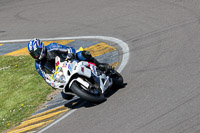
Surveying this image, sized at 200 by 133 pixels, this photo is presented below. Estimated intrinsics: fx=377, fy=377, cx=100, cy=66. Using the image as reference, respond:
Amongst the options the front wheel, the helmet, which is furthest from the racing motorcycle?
the helmet

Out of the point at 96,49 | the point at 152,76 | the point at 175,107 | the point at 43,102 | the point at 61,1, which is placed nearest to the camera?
the point at 175,107

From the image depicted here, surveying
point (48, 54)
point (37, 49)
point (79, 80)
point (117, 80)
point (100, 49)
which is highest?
point (37, 49)

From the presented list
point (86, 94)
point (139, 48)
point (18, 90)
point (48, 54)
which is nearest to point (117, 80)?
point (86, 94)

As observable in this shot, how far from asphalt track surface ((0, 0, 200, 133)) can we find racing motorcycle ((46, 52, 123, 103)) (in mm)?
408

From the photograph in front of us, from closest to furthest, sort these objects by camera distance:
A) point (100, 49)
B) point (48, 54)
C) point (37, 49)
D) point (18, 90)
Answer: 1. point (37, 49)
2. point (48, 54)
3. point (18, 90)
4. point (100, 49)

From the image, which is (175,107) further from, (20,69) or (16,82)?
(20,69)

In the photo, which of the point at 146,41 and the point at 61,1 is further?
the point at 61,1

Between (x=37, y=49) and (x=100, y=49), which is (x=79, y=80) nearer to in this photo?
(x=37, y=49)

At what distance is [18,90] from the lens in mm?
11586

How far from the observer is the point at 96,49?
42.7 ft

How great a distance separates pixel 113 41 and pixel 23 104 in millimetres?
4299

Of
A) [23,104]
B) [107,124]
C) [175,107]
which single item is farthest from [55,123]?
[175,107]

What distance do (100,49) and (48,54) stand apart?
4.33 metres

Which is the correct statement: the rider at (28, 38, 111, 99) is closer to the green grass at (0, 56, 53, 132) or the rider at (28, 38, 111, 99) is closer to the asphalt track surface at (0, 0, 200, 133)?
the asphalt track surface at (0, 0, 200, 133)
